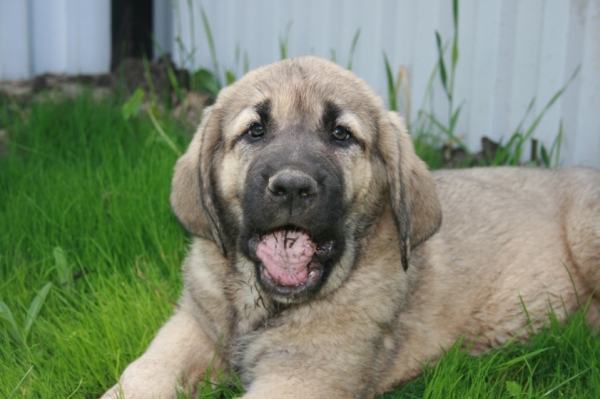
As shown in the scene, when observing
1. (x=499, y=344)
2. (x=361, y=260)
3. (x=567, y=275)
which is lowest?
(x=499, y=344)

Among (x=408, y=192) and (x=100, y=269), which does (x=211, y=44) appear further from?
(x=408, y=192)

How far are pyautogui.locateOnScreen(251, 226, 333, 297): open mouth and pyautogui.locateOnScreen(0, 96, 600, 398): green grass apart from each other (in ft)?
1.80

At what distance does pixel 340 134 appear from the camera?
338cm

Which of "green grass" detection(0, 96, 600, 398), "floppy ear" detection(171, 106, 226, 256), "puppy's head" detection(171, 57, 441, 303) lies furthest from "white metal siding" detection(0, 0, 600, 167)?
"floppy ear" detection(171, 106, 226, 256)

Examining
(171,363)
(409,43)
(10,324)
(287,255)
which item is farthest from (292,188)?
(409,43)

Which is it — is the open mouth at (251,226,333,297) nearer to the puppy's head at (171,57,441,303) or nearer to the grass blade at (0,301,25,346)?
the puppy's head at (171,57,441,303)

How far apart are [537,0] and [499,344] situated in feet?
8.27

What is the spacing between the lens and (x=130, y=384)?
10.3 feet

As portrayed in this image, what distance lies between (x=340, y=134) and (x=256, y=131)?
367 millimetres

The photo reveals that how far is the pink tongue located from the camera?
3156 millimetres

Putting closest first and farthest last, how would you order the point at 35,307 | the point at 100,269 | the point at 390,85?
the point at 35,307, the point at 100,269, the point at 390,85

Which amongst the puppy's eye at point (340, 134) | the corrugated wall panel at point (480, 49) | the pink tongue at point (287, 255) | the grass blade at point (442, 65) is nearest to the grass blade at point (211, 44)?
the corrugated wall panel at point (480, 49)

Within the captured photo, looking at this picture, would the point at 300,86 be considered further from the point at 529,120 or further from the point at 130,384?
the point at 529,120

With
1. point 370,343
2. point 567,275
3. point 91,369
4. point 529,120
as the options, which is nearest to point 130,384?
point 91,369
